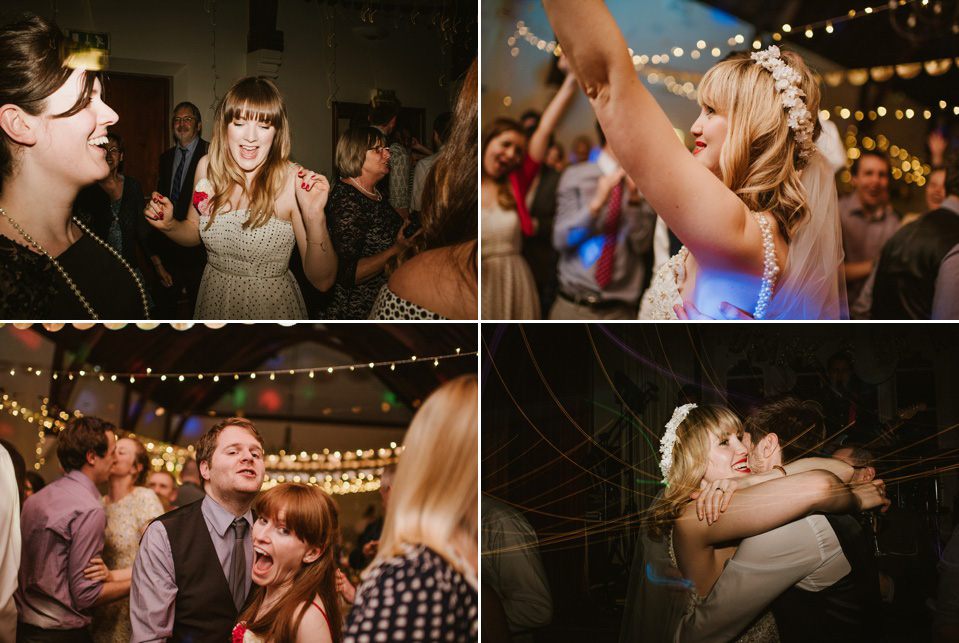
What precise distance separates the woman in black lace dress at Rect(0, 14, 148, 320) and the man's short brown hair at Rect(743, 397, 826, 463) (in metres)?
1.85

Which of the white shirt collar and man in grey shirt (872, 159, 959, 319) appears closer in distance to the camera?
the white shirt collar

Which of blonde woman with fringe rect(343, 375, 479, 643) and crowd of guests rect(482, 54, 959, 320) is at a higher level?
crowd of guests rect(482, 54, 959, 320)

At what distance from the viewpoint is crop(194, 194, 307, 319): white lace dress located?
2.62 metres

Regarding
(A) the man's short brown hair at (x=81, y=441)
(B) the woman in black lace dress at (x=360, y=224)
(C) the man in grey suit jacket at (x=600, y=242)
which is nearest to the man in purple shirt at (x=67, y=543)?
(A) the man's short brown hair at (x=81, y=441)

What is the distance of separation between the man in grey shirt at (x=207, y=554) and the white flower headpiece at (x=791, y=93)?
1851mm

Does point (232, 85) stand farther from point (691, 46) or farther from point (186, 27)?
point (691, 46)

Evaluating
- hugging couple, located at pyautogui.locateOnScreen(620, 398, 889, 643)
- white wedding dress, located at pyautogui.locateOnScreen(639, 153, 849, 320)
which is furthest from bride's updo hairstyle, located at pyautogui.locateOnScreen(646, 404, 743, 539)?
white wedding dress, located at pyautogui.locateOnScreen(639, 153, 849, 320)

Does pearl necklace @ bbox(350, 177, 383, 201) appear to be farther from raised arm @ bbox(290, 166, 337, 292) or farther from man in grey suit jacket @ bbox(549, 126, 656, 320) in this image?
man in grey suit jacket @ bbox(549, 126, 656, 320)

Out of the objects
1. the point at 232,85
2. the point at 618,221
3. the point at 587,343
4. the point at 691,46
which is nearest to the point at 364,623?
the point at 587,343

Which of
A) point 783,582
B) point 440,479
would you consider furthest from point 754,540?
point 440,479

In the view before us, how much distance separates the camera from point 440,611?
2598mm

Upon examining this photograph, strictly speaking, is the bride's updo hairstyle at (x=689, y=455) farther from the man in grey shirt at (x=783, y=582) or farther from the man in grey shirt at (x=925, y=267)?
the man in grey shirt at (x=925, y=267)

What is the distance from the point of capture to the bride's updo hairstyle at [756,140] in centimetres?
268

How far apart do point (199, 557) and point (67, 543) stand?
0.38 meters
